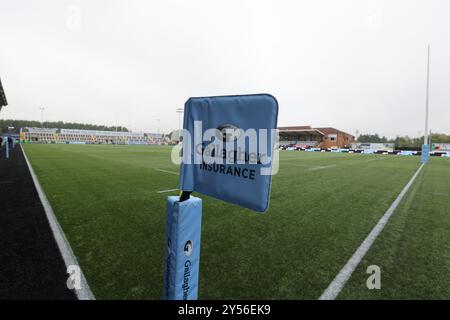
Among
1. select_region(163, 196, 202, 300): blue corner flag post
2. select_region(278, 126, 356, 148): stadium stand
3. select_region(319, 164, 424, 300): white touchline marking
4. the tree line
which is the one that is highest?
the tree line

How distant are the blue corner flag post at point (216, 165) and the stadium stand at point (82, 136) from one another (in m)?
96.8

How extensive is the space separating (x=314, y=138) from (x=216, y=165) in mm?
72546

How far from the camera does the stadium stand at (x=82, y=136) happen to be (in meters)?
88.5

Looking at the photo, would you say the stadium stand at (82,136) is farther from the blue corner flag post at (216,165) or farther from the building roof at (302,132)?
the blue corner flag post at (216,165)

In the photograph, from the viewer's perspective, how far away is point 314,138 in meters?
68.9

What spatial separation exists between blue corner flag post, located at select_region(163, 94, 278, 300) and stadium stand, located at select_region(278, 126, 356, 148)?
66.3 meters

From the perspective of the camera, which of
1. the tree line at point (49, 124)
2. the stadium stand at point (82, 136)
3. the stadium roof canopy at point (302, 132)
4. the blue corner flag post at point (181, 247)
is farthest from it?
the tree line at point (49, 124)

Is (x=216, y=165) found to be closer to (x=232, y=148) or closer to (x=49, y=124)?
(x=232, y=148)

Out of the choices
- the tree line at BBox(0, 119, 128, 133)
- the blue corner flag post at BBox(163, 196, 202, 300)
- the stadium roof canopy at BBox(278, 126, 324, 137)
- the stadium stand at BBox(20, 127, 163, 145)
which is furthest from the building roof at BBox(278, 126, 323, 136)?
the tree line at BBox(0, 119, 128, 133)

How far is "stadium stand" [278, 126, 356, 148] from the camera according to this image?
65650mm

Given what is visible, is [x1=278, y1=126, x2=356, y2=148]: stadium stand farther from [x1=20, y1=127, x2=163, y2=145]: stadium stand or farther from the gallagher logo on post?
the gallagher logo on post

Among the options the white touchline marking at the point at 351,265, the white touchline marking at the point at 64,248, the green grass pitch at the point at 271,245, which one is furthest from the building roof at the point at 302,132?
the white touchline marking at the point at 64,248
